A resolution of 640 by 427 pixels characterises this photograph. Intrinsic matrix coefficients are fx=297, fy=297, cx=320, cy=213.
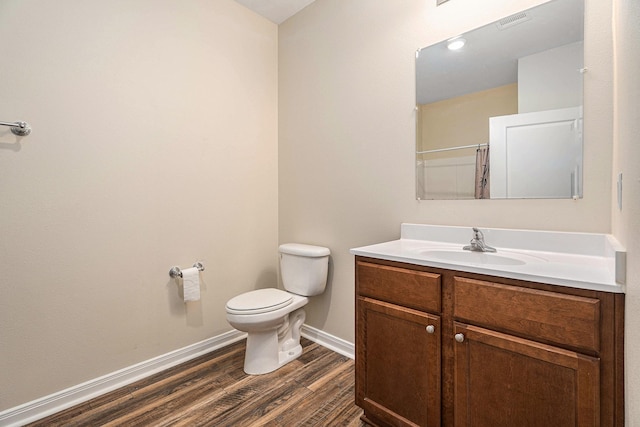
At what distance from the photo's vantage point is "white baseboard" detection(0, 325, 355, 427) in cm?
145

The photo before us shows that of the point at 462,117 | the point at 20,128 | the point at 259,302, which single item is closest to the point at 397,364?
the point at 259,302

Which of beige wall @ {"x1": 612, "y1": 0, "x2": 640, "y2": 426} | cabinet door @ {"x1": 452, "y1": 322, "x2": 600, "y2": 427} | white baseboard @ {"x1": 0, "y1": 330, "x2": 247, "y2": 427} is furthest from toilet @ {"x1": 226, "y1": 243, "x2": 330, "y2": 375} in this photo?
beige wall @ {"x1": 612, "y1": 0, "x2": 640, "y2": 426}

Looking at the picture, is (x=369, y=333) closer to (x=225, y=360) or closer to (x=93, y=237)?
(x=225, y=360)

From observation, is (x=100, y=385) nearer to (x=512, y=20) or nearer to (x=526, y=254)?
(x=526, y=254)

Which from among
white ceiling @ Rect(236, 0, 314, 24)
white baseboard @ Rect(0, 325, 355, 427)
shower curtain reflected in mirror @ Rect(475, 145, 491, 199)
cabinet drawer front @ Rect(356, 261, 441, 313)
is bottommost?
white baseboard @ Rect(0, 325, 355, 427)

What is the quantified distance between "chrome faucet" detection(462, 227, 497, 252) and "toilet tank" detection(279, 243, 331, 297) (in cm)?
96

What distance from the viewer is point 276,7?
2305 millimetres

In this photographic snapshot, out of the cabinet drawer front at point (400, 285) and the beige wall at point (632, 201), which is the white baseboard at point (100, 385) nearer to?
the cabinet drawer front at point (400, 285)

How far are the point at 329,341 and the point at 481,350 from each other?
1328 mm

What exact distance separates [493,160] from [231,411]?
72.2 inches

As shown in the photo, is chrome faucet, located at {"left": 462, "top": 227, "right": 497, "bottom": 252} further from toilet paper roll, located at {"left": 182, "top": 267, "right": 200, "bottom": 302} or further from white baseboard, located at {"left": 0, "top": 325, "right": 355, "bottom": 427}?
toilet paper roll, located at {"left": 182, "top": 267, "right": 200, "bottom": 302}

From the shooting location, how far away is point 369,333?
1.38 metres

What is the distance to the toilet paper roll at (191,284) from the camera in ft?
6.30

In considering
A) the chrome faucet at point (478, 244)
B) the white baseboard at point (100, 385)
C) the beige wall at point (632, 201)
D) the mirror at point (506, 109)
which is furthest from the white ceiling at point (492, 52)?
the white baseboard at point (100, 385)
